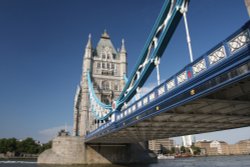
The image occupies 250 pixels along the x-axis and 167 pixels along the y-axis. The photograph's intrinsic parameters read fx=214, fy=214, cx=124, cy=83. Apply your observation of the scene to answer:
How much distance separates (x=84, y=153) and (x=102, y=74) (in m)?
21.6

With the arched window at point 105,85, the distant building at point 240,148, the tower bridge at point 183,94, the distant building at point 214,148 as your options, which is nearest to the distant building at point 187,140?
the tower bridge at point 183,94

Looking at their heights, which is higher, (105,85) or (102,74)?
(102,74)

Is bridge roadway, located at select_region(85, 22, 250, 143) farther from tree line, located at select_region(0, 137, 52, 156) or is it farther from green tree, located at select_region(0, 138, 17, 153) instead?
tree line, located at select_region(0, 137, 52, 156)

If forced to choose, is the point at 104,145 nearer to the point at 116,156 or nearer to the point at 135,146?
the point at 116,156

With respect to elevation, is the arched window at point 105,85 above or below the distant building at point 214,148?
above

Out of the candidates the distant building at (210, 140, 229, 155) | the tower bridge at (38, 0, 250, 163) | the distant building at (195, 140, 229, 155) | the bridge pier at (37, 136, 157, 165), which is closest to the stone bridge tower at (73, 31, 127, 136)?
the bridge pier at (37, 136, 157, 165)

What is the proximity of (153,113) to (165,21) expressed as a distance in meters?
5.79

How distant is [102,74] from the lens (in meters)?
50.4

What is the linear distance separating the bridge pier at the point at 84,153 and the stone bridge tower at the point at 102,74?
31.8ft

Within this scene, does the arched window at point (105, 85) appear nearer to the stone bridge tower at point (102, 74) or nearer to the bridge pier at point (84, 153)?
the stone bridge tower at point (102, 74)

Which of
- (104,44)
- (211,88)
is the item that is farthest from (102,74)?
(211,88)

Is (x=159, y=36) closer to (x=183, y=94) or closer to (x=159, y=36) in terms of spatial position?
(x=159, y=36)

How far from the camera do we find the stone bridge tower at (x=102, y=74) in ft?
153

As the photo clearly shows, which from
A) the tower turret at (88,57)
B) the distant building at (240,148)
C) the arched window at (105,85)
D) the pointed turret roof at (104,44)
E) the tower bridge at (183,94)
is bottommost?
the distant building at (240,148)
